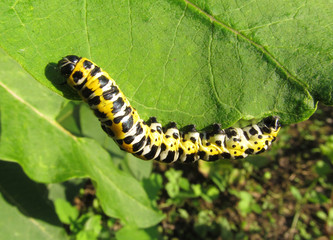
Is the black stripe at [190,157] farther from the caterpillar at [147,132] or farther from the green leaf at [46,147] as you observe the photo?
the green leaf at [46,147]

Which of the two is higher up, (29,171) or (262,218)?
(29,171)

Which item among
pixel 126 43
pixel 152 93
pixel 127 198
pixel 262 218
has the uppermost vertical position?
pixel 126 43

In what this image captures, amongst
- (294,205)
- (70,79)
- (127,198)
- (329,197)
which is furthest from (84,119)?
(329,197)

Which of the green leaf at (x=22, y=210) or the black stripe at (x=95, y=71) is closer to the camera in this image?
the black stripe at (x=95, y=71)

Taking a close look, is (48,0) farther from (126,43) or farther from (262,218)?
(262,218)

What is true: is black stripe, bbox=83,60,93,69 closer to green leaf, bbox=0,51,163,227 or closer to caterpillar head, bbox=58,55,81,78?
caterpillar head, bbox=58,55,81,78

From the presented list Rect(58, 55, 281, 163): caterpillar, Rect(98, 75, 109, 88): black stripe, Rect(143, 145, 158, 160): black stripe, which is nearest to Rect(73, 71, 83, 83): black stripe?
Rect(58, 55, 281, 163): caterpillar

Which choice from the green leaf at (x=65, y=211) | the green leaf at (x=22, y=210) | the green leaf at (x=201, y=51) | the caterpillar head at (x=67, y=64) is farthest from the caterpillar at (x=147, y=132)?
the green leaf at (x=65, y=211)
